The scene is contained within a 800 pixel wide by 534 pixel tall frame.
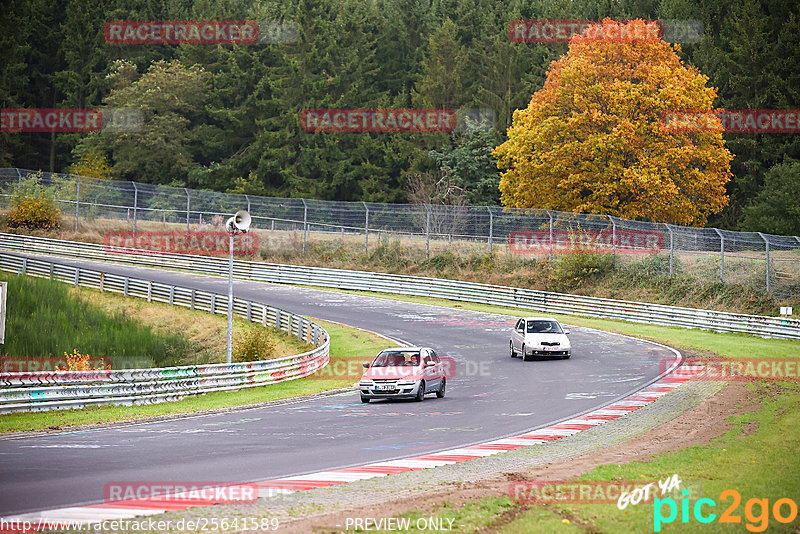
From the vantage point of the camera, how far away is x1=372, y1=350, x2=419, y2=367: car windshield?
24.3m

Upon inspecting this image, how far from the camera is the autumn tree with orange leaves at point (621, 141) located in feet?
171

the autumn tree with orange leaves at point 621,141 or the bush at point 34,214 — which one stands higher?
the autumn tree with orange leaves at point 621,141

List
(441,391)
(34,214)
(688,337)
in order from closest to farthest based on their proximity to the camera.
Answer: (441,391) → (688,337) → (34,214)

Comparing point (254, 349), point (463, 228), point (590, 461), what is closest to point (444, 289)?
point (463, 228)

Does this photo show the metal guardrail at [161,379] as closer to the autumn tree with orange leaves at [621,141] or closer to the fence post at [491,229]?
the fence post at [491,229]

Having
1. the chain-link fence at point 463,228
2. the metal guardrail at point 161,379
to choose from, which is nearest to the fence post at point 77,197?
the chain-link fence at point 463,228

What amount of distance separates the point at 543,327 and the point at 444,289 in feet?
63.9

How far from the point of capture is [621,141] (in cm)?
5138

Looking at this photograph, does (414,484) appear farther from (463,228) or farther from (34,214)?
(34,214)

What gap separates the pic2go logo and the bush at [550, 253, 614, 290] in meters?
39.5

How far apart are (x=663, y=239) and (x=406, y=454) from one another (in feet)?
115

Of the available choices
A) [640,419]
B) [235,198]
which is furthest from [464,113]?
[640,419]

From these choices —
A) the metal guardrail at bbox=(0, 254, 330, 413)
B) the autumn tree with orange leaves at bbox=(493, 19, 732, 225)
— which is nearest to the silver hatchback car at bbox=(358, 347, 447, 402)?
the metal guardrail at bbox=(0, 254, 330, 413)

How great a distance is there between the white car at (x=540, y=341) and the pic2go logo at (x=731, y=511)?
68.3 ft
